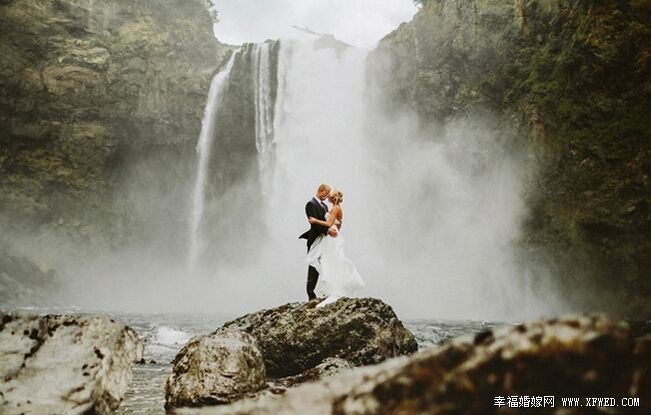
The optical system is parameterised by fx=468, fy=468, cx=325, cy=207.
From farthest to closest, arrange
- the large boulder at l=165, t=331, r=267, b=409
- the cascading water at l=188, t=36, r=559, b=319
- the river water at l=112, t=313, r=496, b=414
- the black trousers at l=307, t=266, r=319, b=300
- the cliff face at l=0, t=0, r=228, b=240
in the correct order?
the cliff face at l=0, t=0, r=228, b=240 < the cascading water at l=188, t=36, r=559, b=319 < the black trousers at l=307, t=266, r=319, b=300 < the river water at l=112, t=313, r=496, b=414 < the large boulder at l=165, t=331, r=267, b=409

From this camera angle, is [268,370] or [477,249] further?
[477,249]

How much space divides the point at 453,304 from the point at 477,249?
3231 millimetres

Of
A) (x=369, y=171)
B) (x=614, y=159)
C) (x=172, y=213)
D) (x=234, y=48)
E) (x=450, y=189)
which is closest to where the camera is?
(x=614, y=159)

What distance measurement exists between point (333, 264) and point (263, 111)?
23455 millimetres

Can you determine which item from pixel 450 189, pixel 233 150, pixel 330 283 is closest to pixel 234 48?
pixel 233 150

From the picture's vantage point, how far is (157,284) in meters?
31.8

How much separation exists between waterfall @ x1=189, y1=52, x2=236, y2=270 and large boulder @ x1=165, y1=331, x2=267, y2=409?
86.0 ft

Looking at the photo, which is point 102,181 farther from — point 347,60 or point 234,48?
point 347,60

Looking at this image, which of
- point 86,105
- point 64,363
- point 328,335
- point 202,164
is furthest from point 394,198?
point 64,363

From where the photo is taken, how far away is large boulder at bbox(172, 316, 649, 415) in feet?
4.83

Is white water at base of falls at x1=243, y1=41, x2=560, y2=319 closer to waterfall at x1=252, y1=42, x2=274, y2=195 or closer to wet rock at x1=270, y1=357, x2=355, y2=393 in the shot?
waterfall at x1=252, y1=42, x2=274, y2=195

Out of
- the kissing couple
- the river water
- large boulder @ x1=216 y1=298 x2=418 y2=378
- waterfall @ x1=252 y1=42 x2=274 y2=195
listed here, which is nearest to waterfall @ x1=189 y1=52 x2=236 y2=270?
waterfall @ x1=252 y1=42 x2=274 y2=195

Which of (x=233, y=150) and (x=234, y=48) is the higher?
(x=234, y=48)

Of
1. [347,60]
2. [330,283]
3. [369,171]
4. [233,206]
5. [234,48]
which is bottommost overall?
[330,283]
